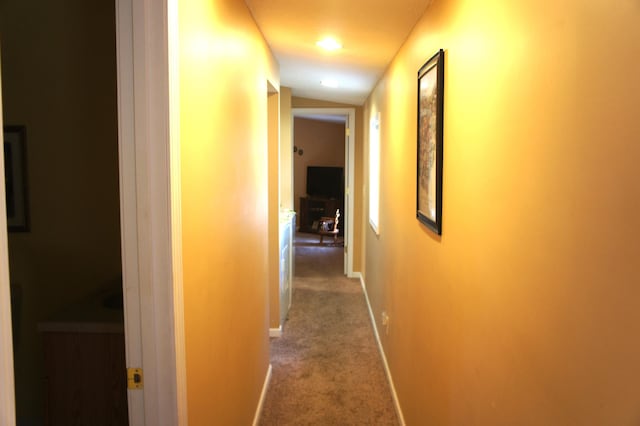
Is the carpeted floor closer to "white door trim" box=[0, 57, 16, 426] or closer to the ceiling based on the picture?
the ceiling

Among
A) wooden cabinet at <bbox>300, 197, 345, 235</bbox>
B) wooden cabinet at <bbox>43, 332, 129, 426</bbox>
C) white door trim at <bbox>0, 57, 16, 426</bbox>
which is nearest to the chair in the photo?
wooden cabinet at <bbox>300, 197, 345, 235</bbox>

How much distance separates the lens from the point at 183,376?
1327 millimetres

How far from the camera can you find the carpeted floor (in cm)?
297

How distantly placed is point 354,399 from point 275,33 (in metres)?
2.38

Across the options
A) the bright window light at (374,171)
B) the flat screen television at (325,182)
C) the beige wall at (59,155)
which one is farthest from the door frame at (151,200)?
the flat screen television at (325,182)

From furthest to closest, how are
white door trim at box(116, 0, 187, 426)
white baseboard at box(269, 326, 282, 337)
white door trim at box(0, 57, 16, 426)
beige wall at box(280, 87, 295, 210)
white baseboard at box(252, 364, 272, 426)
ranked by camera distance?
1. beige wall at box(280, 87, 295, 210)
2. white baseboard at box(269, 326, 282, 337)
3. white baseboard at box(252, 364, 272, 426)
4. white door trim at box(116, 0, 187, 426)
5. white door trim at box(0, 57, 16, 426)

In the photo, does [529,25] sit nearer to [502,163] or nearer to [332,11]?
[502,163]

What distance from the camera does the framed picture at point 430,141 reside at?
179cm

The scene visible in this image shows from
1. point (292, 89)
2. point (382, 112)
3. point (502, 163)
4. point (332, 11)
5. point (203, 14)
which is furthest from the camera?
point (292, 89)

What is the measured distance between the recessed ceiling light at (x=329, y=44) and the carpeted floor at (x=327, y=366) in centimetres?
229

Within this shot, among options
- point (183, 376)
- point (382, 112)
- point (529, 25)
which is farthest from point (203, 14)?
point (382, 112)

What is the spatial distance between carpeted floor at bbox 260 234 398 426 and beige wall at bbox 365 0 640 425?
46.1 inches

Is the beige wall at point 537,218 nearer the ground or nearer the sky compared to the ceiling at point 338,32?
nearer the ground

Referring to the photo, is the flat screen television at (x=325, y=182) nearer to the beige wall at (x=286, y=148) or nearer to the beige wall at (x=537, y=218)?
the beige wall at (x=286, y=148)
